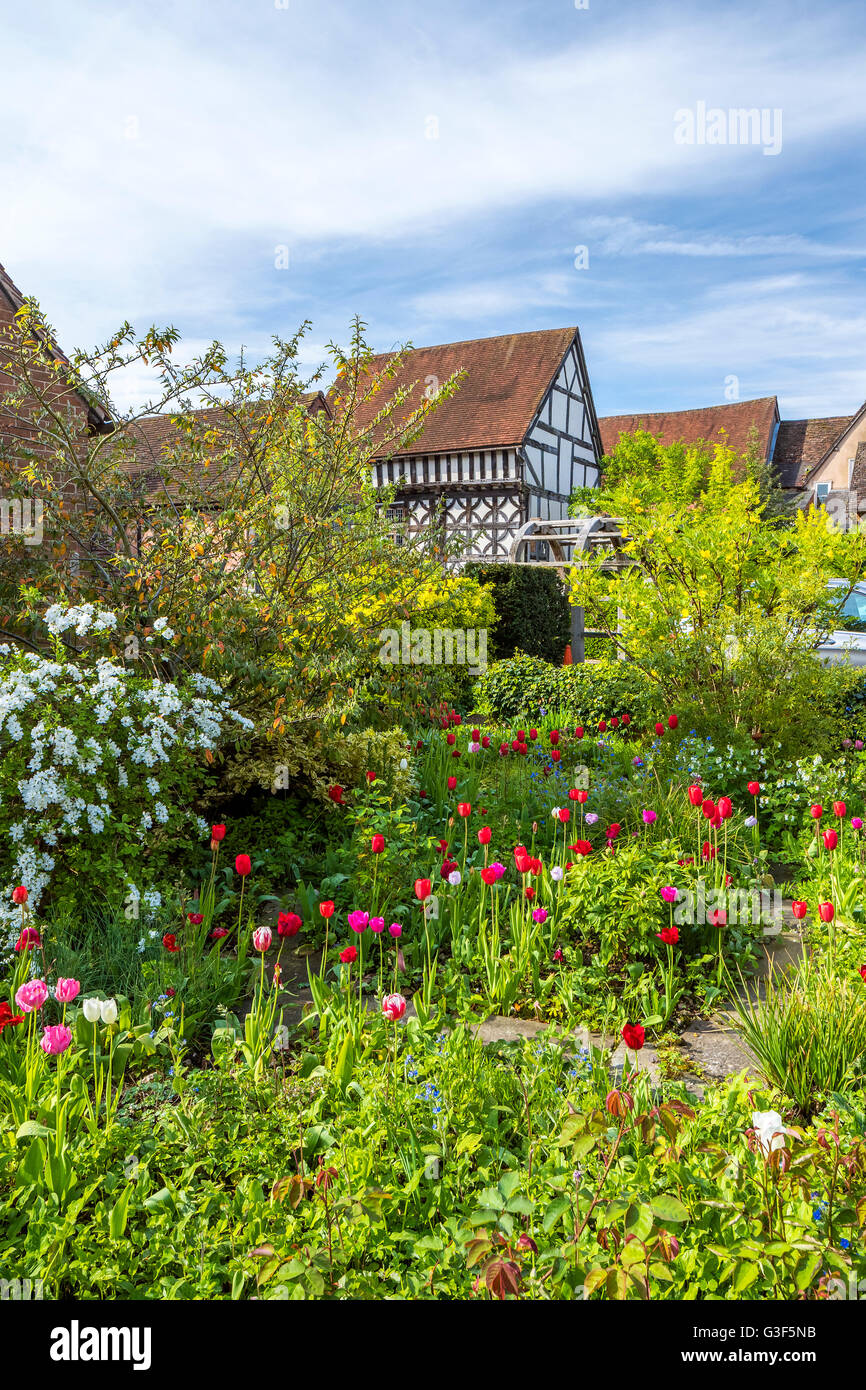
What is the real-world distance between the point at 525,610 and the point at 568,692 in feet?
15.0

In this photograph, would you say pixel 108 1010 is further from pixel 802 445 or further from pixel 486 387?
pixel 802 445

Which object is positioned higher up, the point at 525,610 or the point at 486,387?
the point at 486,387

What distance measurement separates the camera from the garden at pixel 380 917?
202 cm

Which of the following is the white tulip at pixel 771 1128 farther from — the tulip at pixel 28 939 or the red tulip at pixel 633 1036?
the tulip at pixel 28 939

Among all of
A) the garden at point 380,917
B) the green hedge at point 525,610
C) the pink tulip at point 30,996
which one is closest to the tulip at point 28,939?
the garden at point 380,917

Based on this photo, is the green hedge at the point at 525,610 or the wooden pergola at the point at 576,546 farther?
the wooden pergola at the point at 576,546

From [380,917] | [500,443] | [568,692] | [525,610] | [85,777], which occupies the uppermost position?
[500,443]

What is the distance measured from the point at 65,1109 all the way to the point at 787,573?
6.20 metres

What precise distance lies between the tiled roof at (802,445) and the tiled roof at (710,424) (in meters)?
1.27

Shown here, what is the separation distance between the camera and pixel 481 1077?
8.52 feet

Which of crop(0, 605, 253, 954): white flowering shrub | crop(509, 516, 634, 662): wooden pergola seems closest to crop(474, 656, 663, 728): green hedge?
crop(509, 516, 634, 662): wooden pergola

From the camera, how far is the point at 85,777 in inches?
149

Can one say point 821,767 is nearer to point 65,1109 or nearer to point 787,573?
point 787,573

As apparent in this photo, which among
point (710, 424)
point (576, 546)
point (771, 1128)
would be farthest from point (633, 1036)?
point (710, 424)
